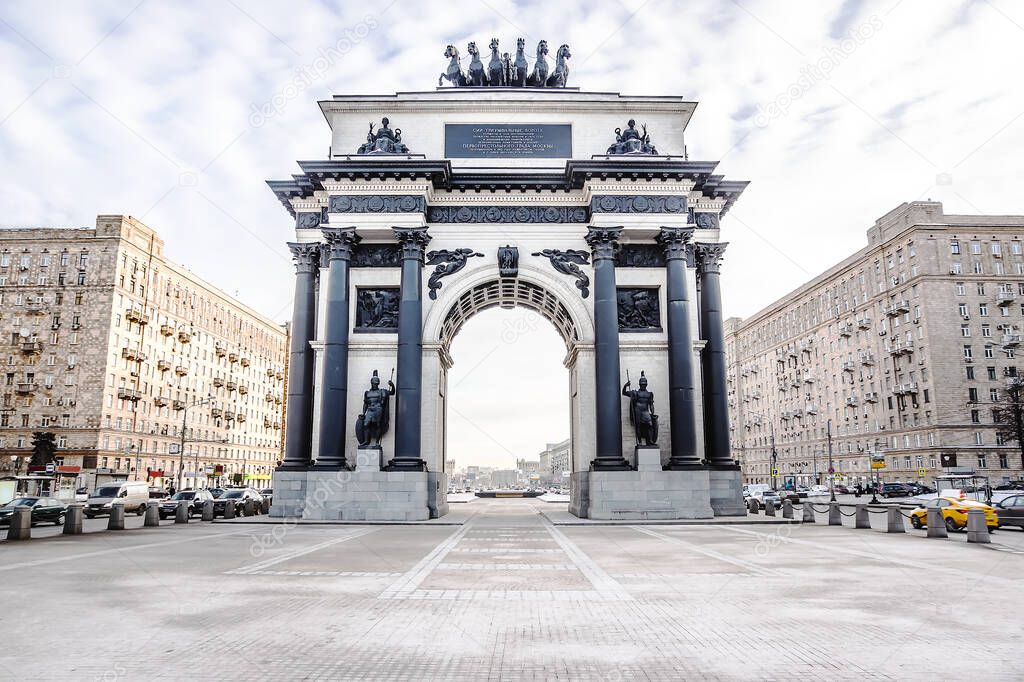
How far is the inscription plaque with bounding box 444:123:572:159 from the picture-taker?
3203 centimetres

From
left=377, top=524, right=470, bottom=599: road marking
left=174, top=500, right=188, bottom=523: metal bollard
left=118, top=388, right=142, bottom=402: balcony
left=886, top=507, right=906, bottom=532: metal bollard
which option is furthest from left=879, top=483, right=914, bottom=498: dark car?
left=118, top=388, right=142, bottom=402: balcony

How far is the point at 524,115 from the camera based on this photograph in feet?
107

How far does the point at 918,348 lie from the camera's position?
6775cm

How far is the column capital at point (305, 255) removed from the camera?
1223 inches

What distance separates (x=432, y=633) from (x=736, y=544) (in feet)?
40.8

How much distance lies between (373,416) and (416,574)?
50.0 feet

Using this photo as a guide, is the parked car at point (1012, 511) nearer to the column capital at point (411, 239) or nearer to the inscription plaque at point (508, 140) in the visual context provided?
the inscription plaque at point (508, 140)

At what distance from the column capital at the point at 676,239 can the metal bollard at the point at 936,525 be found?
1366 centimetres

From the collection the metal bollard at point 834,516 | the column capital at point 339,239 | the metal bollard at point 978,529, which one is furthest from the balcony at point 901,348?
the column capital at point 339,239

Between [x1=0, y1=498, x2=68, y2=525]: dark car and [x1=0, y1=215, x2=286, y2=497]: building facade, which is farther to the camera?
[x1=0, y1=215, x2=286, y2=497]: building facade

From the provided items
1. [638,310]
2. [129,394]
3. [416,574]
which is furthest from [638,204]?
[129,394]

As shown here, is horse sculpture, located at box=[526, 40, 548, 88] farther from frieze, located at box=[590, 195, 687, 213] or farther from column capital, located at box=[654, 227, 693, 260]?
column capital, located at box=[654, 227, 693, 260]

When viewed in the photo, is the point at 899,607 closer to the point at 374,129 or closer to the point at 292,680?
the point at 292,680

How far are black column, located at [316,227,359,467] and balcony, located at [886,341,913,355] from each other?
60.6 meters
